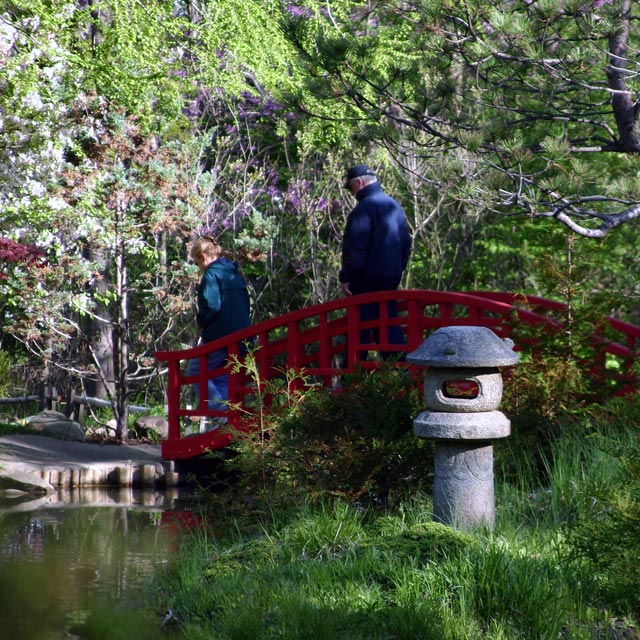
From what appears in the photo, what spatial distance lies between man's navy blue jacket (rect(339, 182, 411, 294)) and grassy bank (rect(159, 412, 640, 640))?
9.25 ft

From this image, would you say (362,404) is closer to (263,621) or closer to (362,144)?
(263,621)

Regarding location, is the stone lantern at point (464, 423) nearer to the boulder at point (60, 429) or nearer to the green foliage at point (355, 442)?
the green foliage at point (355, 442)

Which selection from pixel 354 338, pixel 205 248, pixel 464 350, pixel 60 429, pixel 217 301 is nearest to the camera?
pixel 464 350

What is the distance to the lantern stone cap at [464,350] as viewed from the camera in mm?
5328

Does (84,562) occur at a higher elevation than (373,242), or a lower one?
lower

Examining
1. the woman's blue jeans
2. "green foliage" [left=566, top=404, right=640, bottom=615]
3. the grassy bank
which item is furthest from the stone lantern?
the woman's blue jeans

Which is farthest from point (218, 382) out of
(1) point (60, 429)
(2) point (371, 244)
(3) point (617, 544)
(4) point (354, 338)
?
(3) point (617, 544)

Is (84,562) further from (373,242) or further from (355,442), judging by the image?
(373,242)

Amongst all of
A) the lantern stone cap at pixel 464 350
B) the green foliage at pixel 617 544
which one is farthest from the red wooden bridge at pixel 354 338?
the green foliage at pixel 617 544

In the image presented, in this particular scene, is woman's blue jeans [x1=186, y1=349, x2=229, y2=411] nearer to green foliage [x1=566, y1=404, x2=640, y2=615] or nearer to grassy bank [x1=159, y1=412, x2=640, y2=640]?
grassy bank [x1=159, y1=412, x2=640, y2=640]

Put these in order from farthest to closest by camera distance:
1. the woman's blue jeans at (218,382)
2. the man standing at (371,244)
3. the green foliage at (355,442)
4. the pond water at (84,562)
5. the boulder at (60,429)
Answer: the boulder at (60,429)
the woman's blue jeans at (218,382)
the man standing at (371,244)
the green foliage at (355,442)
the pond water at (84,562)

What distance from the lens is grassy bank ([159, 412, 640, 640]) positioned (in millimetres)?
4121

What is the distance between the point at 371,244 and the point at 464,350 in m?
3.35

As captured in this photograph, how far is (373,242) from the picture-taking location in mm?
8602
